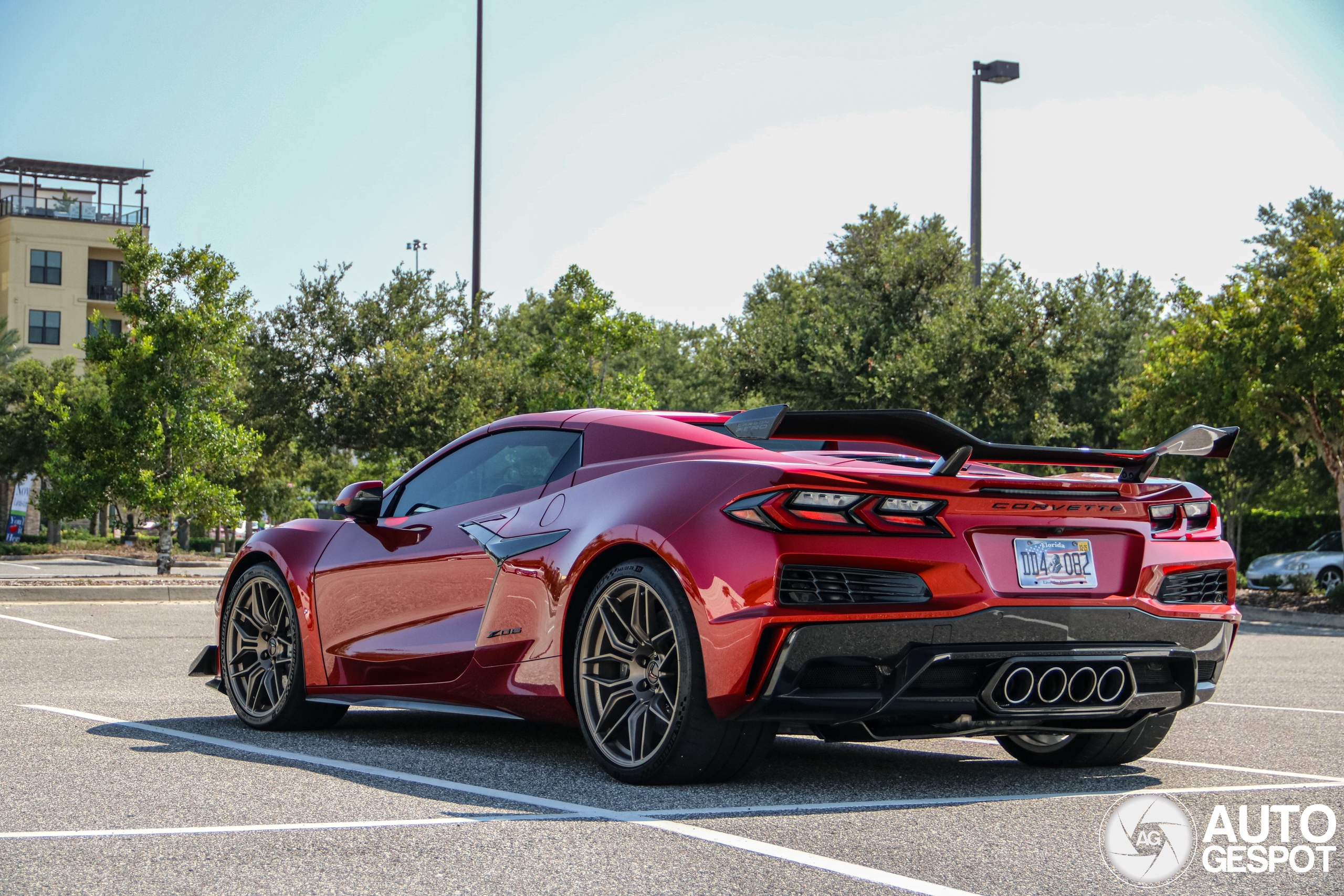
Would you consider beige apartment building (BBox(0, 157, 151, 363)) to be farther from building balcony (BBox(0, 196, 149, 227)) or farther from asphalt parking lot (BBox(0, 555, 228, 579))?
asphalt parking lot (BBox(0, 555, 228, 579))

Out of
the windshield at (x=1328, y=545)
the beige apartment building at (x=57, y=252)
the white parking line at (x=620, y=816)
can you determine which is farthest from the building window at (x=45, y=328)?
the white parking line at (x=620, y=816)

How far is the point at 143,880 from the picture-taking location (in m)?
3.57

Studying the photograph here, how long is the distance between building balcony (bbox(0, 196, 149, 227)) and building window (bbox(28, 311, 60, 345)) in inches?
187

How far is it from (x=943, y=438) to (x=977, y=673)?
97 cm

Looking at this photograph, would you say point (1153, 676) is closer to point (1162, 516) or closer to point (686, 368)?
point (1162, 516)

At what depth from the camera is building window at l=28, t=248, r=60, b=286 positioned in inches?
2717

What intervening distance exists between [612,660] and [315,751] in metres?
1.63

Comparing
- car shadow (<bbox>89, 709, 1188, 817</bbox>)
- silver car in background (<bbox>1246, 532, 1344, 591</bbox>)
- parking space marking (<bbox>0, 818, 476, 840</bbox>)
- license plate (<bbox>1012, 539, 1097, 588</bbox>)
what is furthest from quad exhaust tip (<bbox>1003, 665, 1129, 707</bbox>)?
silver car in background (<bbox>1246, 532, 1344, 591</bbox>)

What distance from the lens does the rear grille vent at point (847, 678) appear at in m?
4.51

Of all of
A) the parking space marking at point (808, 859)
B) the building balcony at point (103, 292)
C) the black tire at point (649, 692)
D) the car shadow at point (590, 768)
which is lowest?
the car shadow at point (590, 768)

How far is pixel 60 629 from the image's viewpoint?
13.1 meters

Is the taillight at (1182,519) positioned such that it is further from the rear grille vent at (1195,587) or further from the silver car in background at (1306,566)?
the silver car in background at (1306,566)

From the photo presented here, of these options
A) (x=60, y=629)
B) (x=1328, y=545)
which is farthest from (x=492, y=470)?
(x=1328, y=545)

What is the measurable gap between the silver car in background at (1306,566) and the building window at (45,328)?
5699 centimetres
